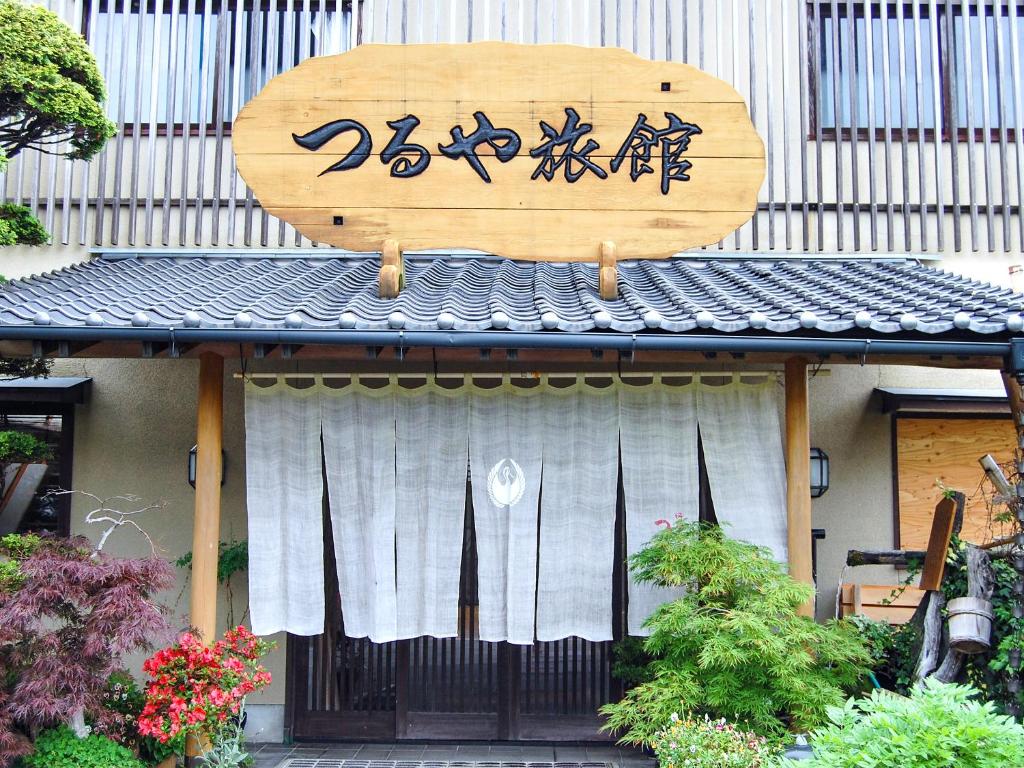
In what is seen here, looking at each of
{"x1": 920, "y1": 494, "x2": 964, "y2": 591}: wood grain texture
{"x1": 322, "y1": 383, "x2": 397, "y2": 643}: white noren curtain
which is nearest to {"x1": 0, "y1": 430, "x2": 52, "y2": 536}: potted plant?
{"x1": 322, "y1": 383, "x2": 397, "y2": 643}: white noren curtain

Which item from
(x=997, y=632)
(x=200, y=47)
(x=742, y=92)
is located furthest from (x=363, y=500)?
(x=742, y=92)

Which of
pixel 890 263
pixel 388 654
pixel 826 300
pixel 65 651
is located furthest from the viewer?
pixel 890 263

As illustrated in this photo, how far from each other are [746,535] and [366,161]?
13.8 ft

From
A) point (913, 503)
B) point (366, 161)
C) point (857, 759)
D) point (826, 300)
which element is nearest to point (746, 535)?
point (826, 300)

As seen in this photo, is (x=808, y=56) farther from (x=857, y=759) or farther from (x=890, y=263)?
(x=857, y=759)

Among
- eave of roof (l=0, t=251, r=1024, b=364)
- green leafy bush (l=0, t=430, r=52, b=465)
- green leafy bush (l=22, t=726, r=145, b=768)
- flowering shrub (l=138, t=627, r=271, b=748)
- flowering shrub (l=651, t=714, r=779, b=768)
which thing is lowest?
green leafy bush (l=22, t=726, r=145, b=768)

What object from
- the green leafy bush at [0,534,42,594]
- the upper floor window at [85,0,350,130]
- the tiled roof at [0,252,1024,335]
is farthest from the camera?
the upper floor window at [85,0,350,130]

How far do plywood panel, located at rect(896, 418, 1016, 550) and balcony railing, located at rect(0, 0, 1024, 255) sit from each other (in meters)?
1.90

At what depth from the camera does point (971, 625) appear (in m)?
5.88

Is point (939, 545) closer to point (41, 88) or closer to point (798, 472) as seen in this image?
point (798, 472)

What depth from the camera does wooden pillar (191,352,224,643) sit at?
21.4 ft

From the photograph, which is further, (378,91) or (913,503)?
(913,503)

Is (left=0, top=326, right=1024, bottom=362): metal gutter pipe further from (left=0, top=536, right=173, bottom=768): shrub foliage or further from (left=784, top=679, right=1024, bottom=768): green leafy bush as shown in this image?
(left=784, top=679, right=1024, bottom=768): green leafy bush

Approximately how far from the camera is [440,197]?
6.87 meters
